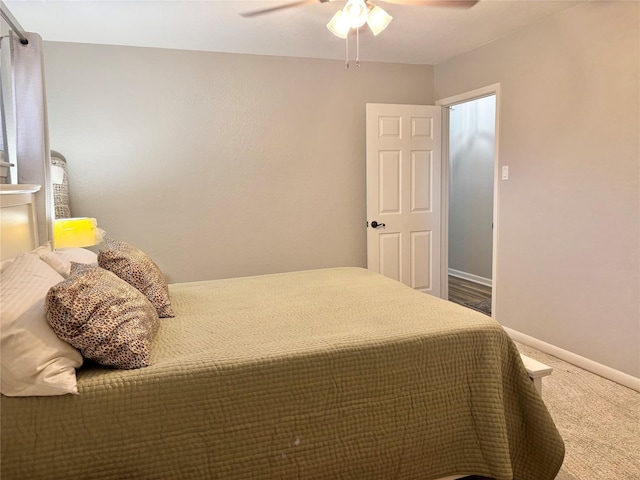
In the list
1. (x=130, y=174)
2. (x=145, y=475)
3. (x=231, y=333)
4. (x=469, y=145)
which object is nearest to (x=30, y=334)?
(x=145, y=475)

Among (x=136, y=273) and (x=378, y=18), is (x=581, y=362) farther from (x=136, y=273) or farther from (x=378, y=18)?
(x=136, y=273)

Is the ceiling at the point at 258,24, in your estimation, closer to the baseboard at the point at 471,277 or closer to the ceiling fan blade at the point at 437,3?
the ceiling fan blade at the point at 437,3

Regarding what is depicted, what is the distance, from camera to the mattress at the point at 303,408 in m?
1.31

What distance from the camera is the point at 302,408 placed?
4.96 ft

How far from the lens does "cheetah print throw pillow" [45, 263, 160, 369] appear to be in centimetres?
136

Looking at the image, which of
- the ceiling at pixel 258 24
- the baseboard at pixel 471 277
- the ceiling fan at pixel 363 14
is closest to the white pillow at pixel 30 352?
the ceiling fan at pixel 363 14

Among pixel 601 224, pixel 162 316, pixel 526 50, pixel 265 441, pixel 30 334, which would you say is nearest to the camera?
pixel 30 334

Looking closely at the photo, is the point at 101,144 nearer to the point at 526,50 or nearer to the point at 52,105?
the point at 52,105

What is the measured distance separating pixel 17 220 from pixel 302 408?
62.7 inches

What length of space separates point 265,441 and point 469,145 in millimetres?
5213

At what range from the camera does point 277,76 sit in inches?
156

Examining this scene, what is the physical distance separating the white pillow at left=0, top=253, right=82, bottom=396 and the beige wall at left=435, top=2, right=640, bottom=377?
302 cm

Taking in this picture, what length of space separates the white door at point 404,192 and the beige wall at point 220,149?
19 cm

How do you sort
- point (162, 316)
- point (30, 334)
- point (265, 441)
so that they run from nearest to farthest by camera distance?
point (30, 334), point (265, 441), point (162, 316)
